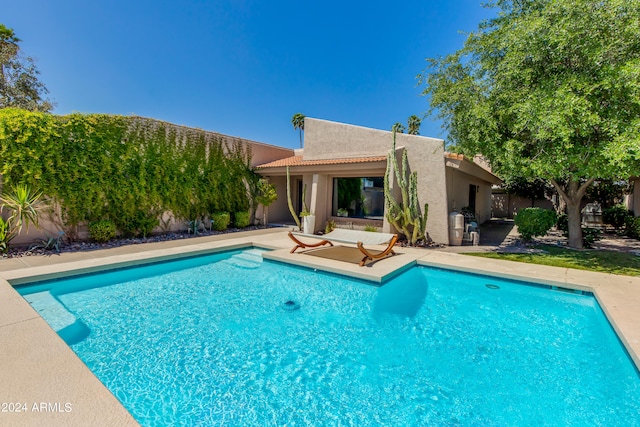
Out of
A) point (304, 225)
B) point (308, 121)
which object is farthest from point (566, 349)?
point (308, 121)

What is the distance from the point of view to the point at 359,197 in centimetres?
1622

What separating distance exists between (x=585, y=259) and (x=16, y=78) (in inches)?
1610

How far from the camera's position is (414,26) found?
16828mm

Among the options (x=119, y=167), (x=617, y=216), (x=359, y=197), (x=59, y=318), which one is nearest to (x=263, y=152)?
(x=359, y=197)

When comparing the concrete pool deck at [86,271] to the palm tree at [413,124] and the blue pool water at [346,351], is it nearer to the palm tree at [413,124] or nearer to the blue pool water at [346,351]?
the blue pool water at [346,351]

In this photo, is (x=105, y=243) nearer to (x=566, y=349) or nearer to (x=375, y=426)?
(x=375, y=426)

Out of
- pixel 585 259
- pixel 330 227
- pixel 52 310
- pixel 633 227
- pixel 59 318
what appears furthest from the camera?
pixel 330 227

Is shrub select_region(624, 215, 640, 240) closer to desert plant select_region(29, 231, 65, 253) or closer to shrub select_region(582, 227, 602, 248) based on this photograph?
shrub select_region(582, 227, 602, 248)

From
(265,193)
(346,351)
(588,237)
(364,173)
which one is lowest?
(346,351)

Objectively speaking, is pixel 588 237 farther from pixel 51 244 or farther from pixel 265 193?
pixel 51 244

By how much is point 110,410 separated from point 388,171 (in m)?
12.2

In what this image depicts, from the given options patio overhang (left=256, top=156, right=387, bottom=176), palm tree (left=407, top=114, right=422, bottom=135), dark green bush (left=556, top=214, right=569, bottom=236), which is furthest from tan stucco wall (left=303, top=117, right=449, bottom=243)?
palm tree (left=407, top=114, right=422, bottom=135)

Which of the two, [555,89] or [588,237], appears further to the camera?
[588,237]

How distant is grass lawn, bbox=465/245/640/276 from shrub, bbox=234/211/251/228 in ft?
42.2
